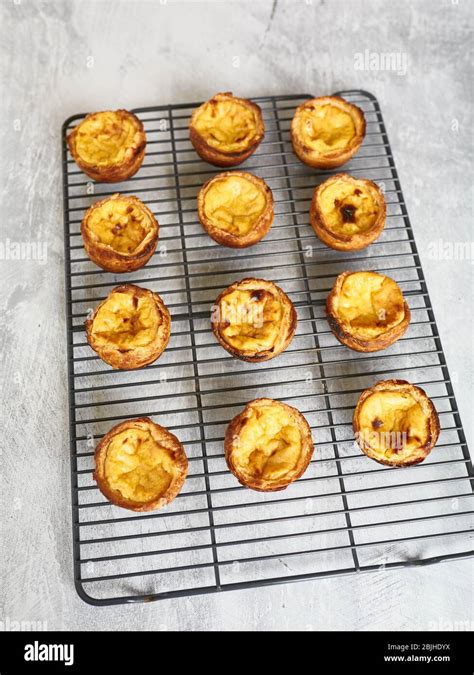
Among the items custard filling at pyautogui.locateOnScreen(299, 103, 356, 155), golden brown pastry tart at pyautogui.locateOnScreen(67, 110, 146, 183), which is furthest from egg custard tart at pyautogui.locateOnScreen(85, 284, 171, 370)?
custard filling at pyautogui.locateOnScreen(299, 103, 356, 155)

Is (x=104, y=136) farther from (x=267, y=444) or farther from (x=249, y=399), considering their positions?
(x=267, y=444)

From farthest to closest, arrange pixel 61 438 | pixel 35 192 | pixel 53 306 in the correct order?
1. pixel 35 192
2. pixel 53 306
3. pixel 61 438

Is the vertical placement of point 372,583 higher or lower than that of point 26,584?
lower

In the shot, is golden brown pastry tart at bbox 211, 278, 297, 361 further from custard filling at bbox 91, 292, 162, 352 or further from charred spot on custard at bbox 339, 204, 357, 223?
charred spot on custard at bbox 339, 204, 357, 223

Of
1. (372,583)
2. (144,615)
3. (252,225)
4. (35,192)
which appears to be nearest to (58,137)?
(35,192)

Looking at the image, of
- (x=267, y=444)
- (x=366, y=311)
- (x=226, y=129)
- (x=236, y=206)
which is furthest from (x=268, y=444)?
(x=226, y=129)

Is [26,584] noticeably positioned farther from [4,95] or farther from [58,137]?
[4,95]
